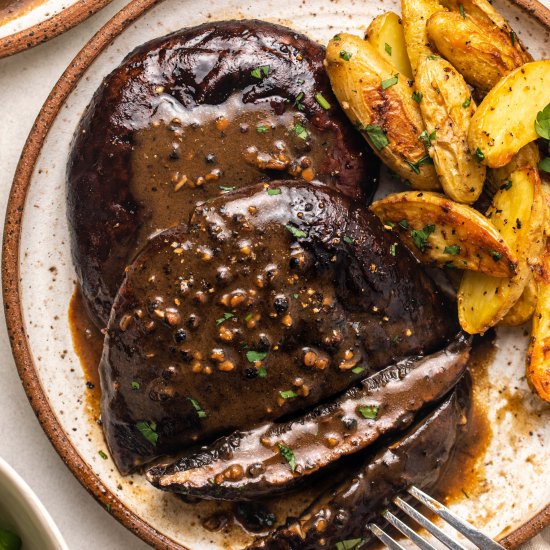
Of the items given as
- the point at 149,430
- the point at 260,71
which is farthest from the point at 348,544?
the point at 260,71

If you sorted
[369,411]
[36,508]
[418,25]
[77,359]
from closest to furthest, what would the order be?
[36,508] < [369,411] < [418,25] < [77,359]

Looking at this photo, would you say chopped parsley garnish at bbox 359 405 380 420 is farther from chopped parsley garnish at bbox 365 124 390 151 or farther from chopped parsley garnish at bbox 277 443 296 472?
chopped parsley garnish at bbox 365 124 390 151

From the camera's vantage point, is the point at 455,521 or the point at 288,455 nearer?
the point at 288,455

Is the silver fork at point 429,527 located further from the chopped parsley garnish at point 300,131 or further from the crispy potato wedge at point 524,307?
the chopped parsley garnish at point 300,131

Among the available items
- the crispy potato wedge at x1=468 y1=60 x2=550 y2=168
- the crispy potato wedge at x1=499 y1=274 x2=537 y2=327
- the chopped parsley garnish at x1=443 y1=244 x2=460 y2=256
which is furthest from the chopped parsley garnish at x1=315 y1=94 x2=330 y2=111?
the crispy potato wedge at x1=499 y1=274 x2=537 y2=327

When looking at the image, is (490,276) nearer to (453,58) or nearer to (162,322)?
(453,58)

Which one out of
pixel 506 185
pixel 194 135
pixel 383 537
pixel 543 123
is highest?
pixel 194 135

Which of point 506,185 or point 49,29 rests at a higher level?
point 49,29

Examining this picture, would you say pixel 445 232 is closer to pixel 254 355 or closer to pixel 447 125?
pixel 447 125
